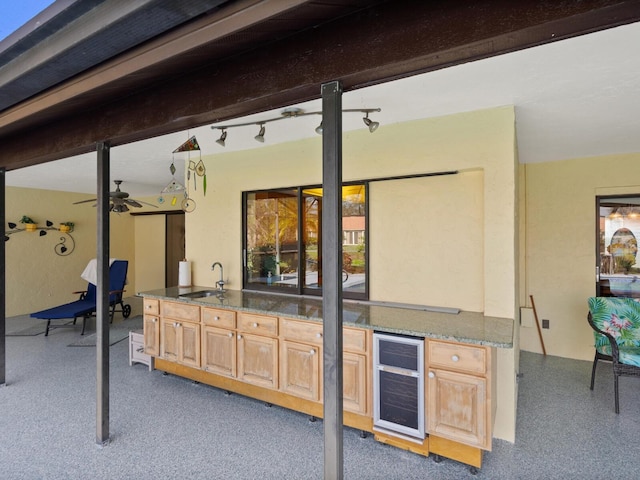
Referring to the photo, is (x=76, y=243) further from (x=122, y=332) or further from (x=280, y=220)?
(x=280, y=220)

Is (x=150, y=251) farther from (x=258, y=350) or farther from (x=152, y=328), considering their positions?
(x=258, y=350)

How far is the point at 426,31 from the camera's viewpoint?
1157 mm

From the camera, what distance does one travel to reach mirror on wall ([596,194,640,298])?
4074 mm

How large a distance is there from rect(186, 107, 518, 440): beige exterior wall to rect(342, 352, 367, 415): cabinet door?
77 cm

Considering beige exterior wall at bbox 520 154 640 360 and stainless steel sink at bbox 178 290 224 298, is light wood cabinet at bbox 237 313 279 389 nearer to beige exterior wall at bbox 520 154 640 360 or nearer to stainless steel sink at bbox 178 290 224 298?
stainless steel sink at bbox 178 290 224 298

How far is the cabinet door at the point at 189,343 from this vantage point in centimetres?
320

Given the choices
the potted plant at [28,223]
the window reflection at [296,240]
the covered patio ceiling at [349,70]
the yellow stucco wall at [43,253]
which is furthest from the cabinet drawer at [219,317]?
the yellow stucco wall at [43,253]

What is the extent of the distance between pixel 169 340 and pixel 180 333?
8.1 inches

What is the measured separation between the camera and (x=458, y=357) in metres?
2.08

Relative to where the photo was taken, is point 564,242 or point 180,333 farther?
point 564,242

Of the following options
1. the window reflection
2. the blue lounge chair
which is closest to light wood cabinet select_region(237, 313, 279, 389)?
the window reflection

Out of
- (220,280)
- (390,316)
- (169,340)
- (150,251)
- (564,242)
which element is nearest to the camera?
(390,316)

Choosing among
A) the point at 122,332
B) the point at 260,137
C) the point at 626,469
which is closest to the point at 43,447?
the point at 260,137

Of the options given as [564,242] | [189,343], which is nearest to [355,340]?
[189,343]
